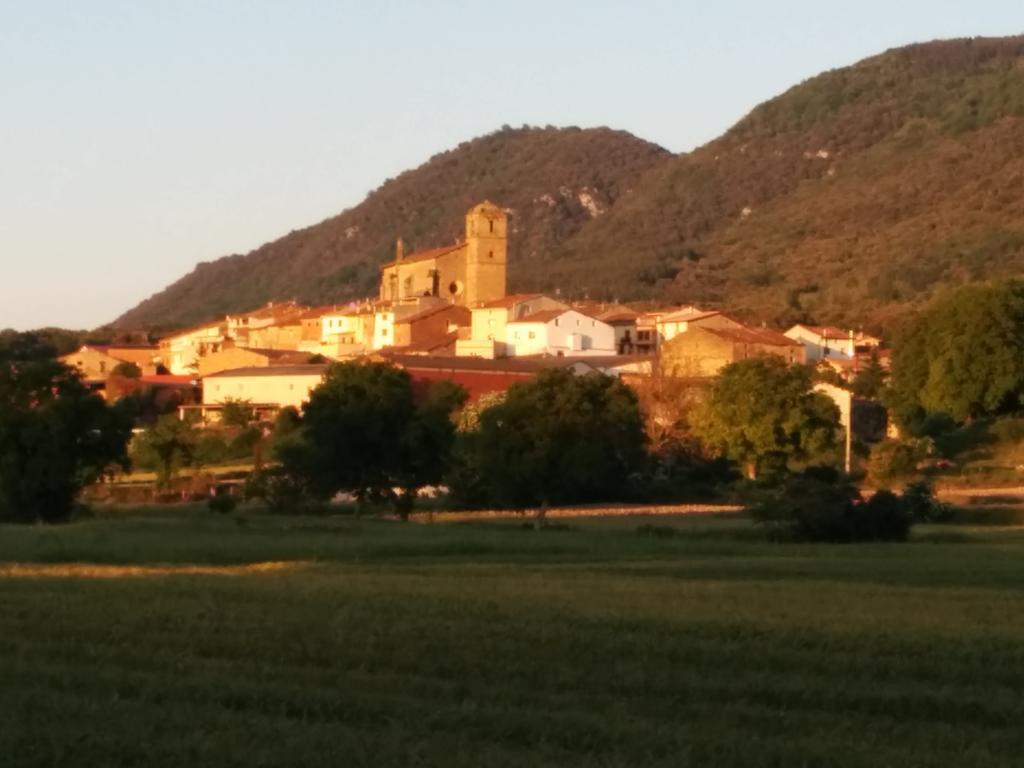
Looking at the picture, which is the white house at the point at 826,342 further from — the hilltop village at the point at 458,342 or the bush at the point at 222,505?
the bush at the point at 222,505

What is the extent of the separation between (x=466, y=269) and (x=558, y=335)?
1237 inches

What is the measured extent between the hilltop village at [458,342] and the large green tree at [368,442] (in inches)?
1070

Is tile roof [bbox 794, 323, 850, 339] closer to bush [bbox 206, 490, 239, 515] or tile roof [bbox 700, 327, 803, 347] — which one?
tile roof [bbox 700, 327, 803, 347]

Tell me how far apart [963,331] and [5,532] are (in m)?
58.0

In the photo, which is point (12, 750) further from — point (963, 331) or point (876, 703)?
point (963, 331)

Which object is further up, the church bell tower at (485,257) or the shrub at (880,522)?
the church bell tower at (485,257)

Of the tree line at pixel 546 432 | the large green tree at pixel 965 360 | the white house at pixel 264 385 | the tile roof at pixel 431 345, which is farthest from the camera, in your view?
the tile roof at pixel 431 345

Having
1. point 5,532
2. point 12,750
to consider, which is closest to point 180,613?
point 12,750

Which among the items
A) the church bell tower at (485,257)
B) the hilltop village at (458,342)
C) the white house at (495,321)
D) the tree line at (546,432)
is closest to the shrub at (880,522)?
the tree line at (546,432)

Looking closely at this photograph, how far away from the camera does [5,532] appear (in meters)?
41.2

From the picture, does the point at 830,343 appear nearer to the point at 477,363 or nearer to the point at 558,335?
the point at 558,335

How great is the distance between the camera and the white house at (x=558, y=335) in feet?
397

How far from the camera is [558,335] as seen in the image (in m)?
122

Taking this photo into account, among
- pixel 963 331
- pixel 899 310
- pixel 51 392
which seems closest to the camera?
pixel 51 392
